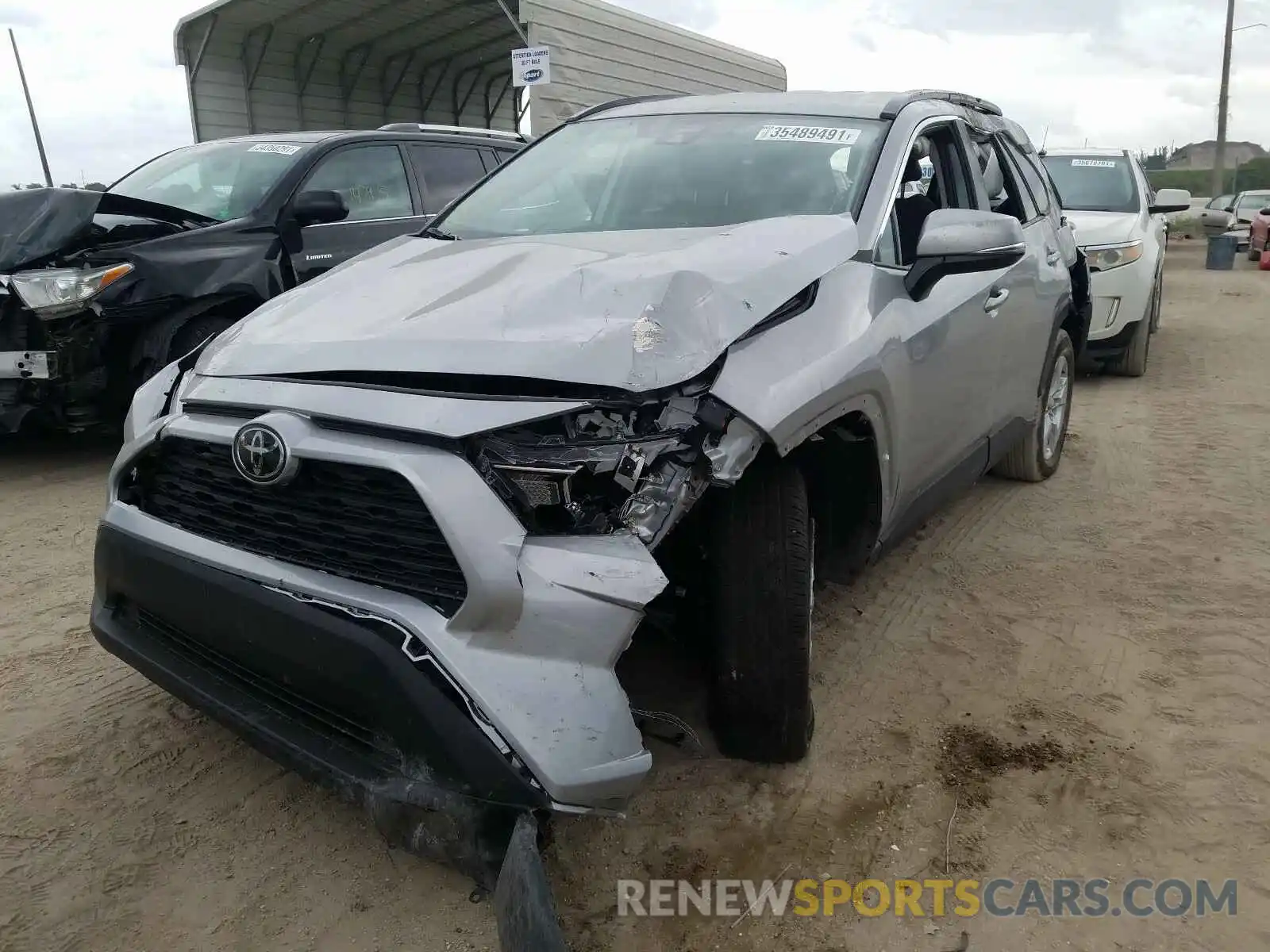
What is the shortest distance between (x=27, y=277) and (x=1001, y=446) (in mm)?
4453

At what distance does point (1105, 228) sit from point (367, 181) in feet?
18.0

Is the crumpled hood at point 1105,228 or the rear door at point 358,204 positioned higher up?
the rear door at point 358,204

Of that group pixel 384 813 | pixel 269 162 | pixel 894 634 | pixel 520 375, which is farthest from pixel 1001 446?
pixel 269 162

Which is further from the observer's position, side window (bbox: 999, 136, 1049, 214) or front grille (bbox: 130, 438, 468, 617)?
side window (bbox: 999, 136, 1049, 214)

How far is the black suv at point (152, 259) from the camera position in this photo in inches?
183

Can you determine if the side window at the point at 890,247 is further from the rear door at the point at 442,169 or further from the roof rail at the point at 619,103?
the rear door at the point at 442,169

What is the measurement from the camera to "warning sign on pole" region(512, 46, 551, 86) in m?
9.41

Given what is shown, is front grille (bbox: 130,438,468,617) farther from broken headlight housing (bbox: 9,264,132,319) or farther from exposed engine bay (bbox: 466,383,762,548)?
broken headlight housing (bbox: 9,264,132,319)

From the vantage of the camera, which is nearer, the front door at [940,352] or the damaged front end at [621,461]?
the damaged front end at [621,461]

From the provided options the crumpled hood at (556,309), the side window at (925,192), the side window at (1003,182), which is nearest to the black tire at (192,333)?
the crumpled hood at (556,309)

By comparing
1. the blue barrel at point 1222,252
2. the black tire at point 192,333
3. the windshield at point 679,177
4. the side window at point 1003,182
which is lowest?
the blue barrel at point 1222,252

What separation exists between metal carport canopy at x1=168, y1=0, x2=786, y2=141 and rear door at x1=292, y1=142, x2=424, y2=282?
199 inches

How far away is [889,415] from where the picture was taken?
105 inches

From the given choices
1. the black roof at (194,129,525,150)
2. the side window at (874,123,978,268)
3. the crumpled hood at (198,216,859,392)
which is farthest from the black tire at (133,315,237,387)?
the side window at (874,123,978,268)
